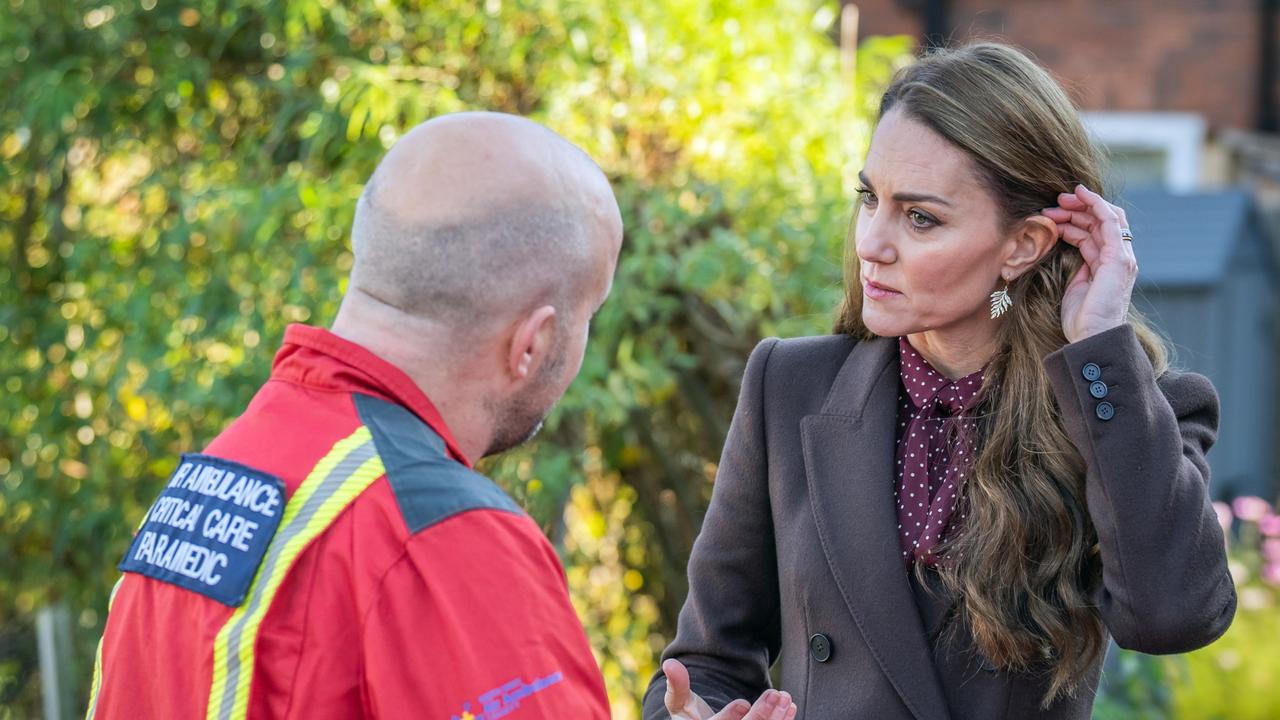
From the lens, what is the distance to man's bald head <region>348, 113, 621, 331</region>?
1.48 metres

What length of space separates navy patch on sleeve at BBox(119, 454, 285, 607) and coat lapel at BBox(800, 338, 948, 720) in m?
0.90

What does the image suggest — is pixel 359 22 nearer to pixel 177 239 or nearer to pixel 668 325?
pixel 177 239

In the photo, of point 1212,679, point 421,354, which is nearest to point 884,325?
point 421,354

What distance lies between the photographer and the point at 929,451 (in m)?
2.11

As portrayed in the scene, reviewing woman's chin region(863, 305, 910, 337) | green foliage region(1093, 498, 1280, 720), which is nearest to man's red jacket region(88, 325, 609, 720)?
woman's chin region(863, 305, 910, 337)

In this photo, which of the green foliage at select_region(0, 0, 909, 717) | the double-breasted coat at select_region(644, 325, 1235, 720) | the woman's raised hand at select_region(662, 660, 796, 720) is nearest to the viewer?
the woman's raised hand at select_region(662, 660, 796, 720)

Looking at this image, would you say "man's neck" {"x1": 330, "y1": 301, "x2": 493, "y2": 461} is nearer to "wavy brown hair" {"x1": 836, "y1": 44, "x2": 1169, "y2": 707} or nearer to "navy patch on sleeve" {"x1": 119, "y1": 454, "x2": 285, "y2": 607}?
"navy patch on sleeve" {"x1": 119, "y1": 454, "x2": 285, "y2": 607}

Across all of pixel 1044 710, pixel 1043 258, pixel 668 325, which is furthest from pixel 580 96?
pixel 1044 710

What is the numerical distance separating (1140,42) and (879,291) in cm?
733

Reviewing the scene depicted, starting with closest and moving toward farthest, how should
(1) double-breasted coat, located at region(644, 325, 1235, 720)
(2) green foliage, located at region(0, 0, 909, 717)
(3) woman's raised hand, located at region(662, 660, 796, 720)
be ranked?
(3) woman's raised hand, located at region(662, 660, 796, 720) → (1) double-breasted coat, located at region(644, 325, 1235, 720) → (2) green foliage, located at region(0, 0, 909, 717)

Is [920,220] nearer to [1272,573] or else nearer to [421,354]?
[421,354]

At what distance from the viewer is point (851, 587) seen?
2.00 metres

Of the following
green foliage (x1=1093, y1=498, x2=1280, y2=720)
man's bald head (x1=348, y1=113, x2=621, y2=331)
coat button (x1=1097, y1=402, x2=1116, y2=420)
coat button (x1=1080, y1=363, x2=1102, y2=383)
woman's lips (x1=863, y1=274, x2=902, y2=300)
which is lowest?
green foliage (x1=1093, y1=498, x2=1280, y2=720)

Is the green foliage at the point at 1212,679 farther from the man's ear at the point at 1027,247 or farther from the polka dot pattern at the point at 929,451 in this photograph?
the man's ear at the point at 1027,247
